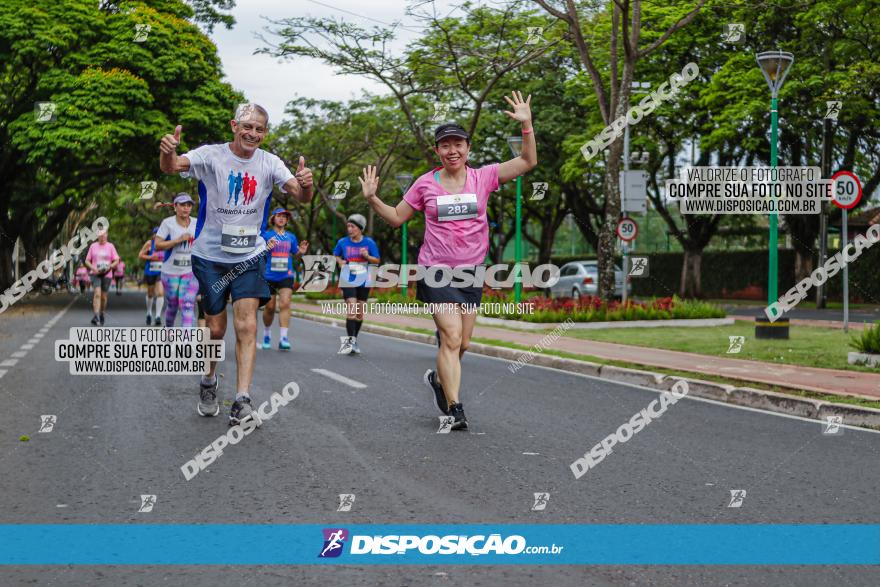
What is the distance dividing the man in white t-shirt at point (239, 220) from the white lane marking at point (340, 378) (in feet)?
9.37

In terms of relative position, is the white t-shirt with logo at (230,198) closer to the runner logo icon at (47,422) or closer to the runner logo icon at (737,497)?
the runner logo icon at (47,422)

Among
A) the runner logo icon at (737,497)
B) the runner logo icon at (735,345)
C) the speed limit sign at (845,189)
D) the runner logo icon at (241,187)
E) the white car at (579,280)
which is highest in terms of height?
the speed limit sign at (845,189)

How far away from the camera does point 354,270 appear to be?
13.5 m

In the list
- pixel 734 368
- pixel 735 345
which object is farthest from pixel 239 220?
pixel 735 345

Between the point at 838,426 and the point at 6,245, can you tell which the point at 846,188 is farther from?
the point at 6,245

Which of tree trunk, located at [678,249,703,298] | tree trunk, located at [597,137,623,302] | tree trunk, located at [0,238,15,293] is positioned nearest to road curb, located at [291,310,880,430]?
tree trunk, located at [597,137,623,302]

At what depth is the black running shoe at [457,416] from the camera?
6.94 m

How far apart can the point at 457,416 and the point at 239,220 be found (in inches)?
81.4

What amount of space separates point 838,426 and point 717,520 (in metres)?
3.65

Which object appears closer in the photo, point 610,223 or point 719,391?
point 719,391

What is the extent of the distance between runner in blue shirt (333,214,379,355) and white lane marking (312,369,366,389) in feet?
8.21

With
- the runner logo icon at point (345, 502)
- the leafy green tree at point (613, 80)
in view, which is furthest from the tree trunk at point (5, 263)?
the runner logo icon at point (345, 502)

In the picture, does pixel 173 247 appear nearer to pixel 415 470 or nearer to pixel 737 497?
pixel 415 470

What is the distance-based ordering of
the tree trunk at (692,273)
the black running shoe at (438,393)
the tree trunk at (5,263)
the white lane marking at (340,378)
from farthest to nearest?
the tree trunk at (692,273) → the tree trunk at (5,263) → the white lane marking at (340,378) → the black running shoe at (438,393)
